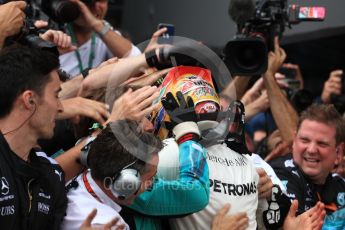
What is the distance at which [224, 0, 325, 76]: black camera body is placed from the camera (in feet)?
11.8

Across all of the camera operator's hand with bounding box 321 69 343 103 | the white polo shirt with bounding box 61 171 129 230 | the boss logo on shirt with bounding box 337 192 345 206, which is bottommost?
the boss logo on shirt with bounding box 337 192 345 206

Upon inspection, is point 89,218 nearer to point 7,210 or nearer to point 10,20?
point 7,210

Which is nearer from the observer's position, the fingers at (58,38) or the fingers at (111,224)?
the fingers at (111,224)

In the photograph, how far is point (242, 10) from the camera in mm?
3875

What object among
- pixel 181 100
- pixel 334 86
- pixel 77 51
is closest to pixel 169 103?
pixel 181 100

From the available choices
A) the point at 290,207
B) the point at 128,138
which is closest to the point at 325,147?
the point at 290,207

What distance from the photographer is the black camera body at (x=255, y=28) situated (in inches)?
141

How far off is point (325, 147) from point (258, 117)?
5.55 ft

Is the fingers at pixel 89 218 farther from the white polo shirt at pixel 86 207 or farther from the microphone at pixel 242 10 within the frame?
the microphone at pixel 242 10

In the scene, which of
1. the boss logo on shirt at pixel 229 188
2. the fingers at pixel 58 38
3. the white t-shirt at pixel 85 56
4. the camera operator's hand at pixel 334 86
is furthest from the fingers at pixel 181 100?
the camera operator's hand at pixel 334 86

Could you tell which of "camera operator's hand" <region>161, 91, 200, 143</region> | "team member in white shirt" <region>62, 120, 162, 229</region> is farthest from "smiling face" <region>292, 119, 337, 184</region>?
"team member in white shirt" <region>62, 120, 162, 229</region>

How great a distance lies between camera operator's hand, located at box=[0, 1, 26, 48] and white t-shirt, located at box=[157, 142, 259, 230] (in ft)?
2.79

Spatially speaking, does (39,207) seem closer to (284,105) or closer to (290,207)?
(290,207)

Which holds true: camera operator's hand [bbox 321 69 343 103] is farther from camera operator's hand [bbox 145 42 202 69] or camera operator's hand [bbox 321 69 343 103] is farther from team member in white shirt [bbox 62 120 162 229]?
team member in white shirt [bbox 62 120 162 229]
